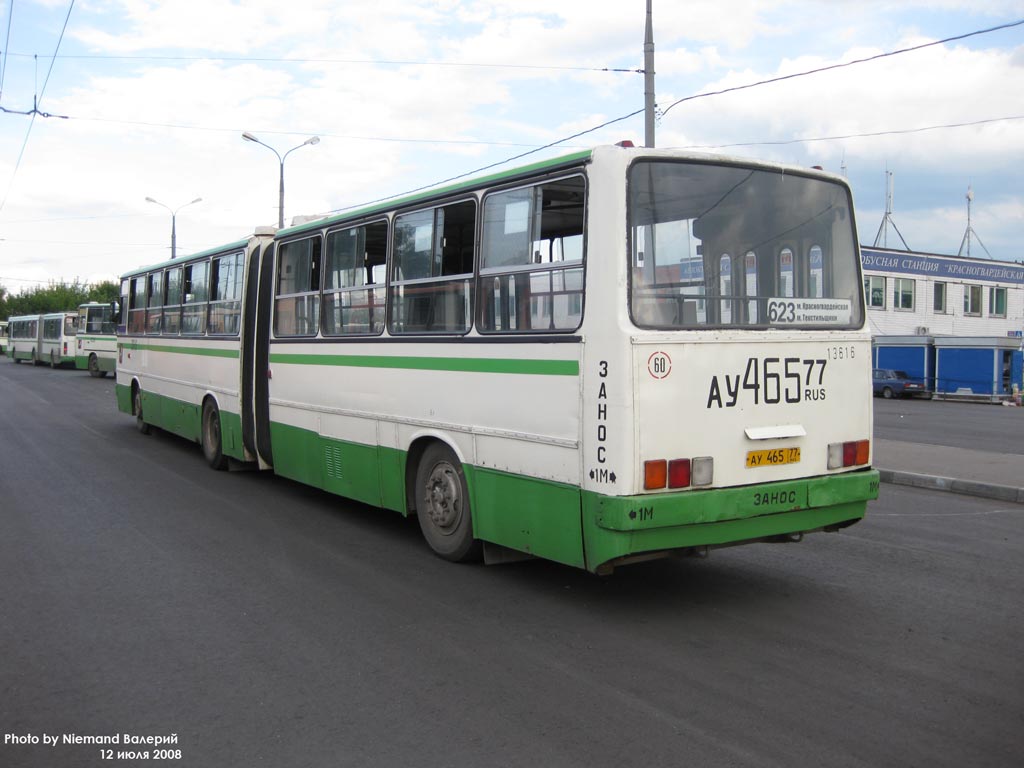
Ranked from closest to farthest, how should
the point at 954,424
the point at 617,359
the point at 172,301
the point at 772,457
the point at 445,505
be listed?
the point at 617,359 < the point at 772,457 < the point at 445,505 < the point at 172,301 < the point at 954,424

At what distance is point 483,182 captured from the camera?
7.08m

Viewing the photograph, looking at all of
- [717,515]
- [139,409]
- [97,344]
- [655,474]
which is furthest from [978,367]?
[655,474]

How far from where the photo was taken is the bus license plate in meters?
6.19

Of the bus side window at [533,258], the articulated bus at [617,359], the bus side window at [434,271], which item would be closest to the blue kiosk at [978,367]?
the articulated bus at [617,359]

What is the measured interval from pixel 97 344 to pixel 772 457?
125 ft

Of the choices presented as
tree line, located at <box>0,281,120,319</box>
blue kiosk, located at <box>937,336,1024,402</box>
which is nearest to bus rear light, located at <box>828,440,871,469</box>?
blue kiosk, located at <box>937,336,1024,402</box>

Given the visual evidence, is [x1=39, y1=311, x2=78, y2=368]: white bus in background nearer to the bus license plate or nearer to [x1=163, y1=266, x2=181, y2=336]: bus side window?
[x1=163, y1=266, x2=181, y2=336]: bus side window

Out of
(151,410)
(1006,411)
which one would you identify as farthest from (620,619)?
(1006,411)

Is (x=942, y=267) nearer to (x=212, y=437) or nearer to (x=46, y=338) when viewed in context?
(x=212, y=437)

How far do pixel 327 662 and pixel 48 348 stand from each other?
5033 centimetres

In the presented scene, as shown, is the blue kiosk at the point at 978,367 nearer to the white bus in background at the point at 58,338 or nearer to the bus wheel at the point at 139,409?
the bus wheel at the point at 139,409

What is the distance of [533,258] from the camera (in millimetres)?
6539

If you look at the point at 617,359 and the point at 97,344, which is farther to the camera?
the point at 97,344

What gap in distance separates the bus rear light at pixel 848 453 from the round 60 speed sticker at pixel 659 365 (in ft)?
5.05
